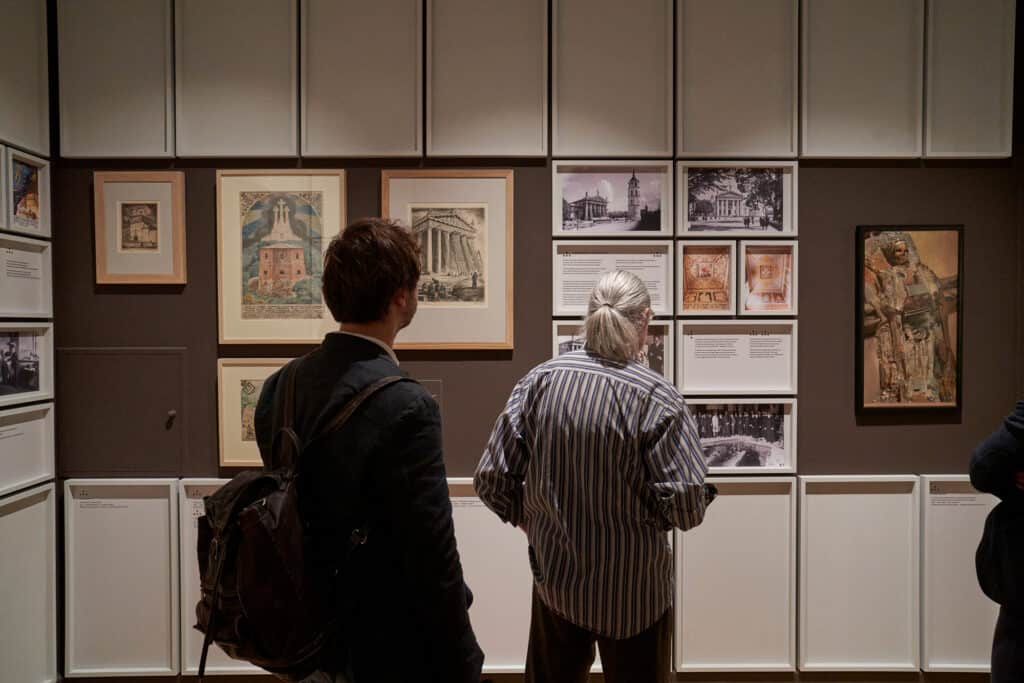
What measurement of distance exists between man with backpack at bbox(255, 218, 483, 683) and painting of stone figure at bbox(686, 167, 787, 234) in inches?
79.1

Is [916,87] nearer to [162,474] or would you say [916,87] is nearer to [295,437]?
[295,437]

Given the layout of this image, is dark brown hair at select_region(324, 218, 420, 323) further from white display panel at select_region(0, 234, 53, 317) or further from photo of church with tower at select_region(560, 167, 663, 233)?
white display panel at select_region(0, 234, 53, 317)

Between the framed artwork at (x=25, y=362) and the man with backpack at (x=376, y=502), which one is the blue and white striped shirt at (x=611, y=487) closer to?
the man with backpack at (x=376, y=502)

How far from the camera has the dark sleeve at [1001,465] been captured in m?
1.70

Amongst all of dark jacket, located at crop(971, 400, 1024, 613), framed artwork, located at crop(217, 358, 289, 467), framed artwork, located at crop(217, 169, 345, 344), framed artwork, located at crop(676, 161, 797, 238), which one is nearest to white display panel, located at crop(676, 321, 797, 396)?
framed artwork, located at crop(676, 161, 797, 238)

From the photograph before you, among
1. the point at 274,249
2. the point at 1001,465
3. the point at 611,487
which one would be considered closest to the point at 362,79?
the point at 274,249

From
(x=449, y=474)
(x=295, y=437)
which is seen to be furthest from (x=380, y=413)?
(x=449, y=474)

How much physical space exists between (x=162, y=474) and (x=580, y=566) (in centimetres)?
216

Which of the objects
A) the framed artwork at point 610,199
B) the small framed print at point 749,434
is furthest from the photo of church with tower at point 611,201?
the small framed print at point 749,434

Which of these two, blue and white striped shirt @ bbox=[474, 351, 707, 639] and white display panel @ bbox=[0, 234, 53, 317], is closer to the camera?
blue and white striped shirt @ bbox=[474, 351, 707, 639]

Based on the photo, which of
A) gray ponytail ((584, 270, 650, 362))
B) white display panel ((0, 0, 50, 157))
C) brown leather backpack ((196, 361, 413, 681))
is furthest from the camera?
white display panel ((0, 0, 50, 157))

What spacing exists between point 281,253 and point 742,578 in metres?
2.63

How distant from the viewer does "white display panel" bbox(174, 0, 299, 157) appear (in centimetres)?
279

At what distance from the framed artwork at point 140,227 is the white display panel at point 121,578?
38.2 inches
